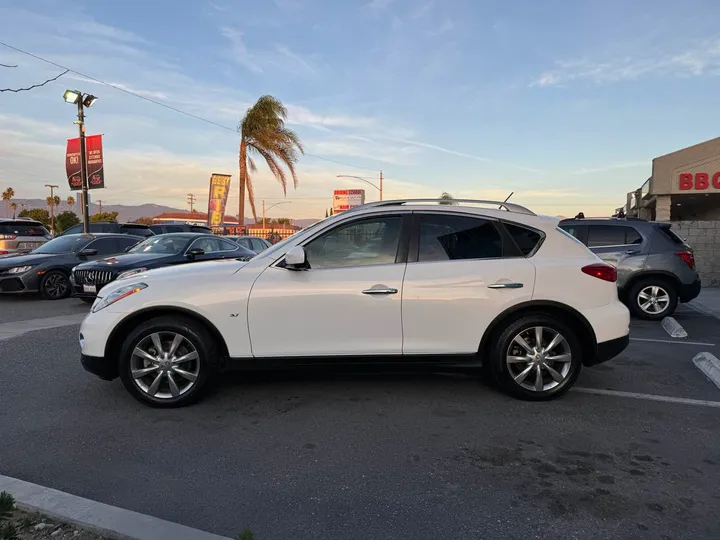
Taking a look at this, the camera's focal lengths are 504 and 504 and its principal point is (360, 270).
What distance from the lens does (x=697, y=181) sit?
1869 cm

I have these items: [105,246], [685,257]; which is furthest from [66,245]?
[685,257]

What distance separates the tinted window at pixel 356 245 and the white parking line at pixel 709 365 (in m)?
3.53

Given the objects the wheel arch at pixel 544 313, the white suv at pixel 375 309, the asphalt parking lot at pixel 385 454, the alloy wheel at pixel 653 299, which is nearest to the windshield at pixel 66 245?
the asphalt parking lot at pixel 385 454

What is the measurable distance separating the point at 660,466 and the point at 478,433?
1.18 metres

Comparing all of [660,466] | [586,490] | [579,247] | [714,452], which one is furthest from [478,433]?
[579,247]

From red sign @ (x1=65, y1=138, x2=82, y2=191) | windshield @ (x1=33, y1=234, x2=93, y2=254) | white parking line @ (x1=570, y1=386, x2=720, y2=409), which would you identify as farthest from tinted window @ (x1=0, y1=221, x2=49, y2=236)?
white parking line @ (x1=570, y1=386, x2=720, y2=409)

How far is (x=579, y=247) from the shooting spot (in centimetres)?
450

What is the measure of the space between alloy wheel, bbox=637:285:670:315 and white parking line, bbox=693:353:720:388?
10.1ft

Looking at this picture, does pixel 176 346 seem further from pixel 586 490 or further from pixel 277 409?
pixel 586 490

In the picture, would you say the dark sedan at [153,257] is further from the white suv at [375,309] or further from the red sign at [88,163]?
the red sign at [88,163]

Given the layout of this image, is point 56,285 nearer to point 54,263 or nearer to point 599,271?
point 54,263

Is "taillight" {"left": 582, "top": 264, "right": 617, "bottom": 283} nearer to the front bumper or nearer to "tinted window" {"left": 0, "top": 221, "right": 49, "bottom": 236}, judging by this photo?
the front bumper

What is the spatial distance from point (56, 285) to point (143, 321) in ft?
26.4

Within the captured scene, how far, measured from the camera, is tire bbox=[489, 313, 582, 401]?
4305 mm
